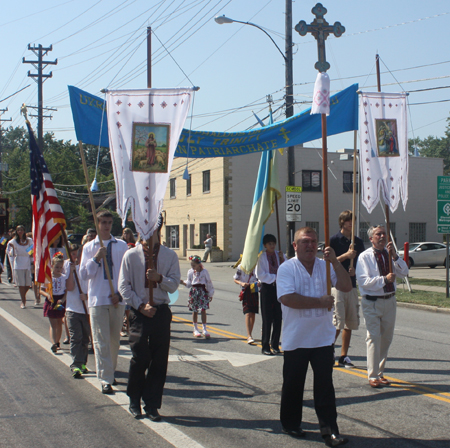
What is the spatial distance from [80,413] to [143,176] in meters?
2.44

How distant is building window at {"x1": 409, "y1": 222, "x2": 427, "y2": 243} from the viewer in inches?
1597

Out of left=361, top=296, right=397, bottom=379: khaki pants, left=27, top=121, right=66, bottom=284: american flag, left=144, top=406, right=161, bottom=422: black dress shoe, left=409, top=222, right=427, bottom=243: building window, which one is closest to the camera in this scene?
left=144, top=406, right=161, bottom=422: black dress shoe

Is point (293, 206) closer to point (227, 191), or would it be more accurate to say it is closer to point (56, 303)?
point (56, 303)

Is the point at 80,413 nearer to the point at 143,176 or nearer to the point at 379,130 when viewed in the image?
the point at 143,176

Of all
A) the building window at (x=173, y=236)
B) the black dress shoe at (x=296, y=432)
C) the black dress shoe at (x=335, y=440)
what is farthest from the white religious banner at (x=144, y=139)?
the building window at (x=173, y=236)

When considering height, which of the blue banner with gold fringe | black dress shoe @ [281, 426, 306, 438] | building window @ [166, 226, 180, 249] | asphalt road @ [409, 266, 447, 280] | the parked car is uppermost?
the blue banner with gold fringe

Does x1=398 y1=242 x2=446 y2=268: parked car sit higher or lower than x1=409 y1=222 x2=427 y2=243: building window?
lower

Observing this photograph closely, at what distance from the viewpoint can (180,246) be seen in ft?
137

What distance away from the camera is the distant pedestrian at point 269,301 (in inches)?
323

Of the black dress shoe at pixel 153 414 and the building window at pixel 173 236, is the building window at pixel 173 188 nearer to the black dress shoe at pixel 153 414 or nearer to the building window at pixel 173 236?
the building window at pixel 173 236

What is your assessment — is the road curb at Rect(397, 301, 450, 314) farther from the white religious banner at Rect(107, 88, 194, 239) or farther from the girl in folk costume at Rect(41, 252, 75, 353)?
the white religious banner at Rect(107, 88, 194, 239)

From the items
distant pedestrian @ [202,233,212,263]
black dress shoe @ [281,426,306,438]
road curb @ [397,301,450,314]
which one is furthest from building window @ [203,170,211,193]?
black dress shoe @ [281,426,306,438]

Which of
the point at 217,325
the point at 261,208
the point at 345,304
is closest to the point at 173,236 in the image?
the point at 217,325

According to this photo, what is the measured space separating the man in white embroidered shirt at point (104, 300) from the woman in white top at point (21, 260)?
27.0 feet
